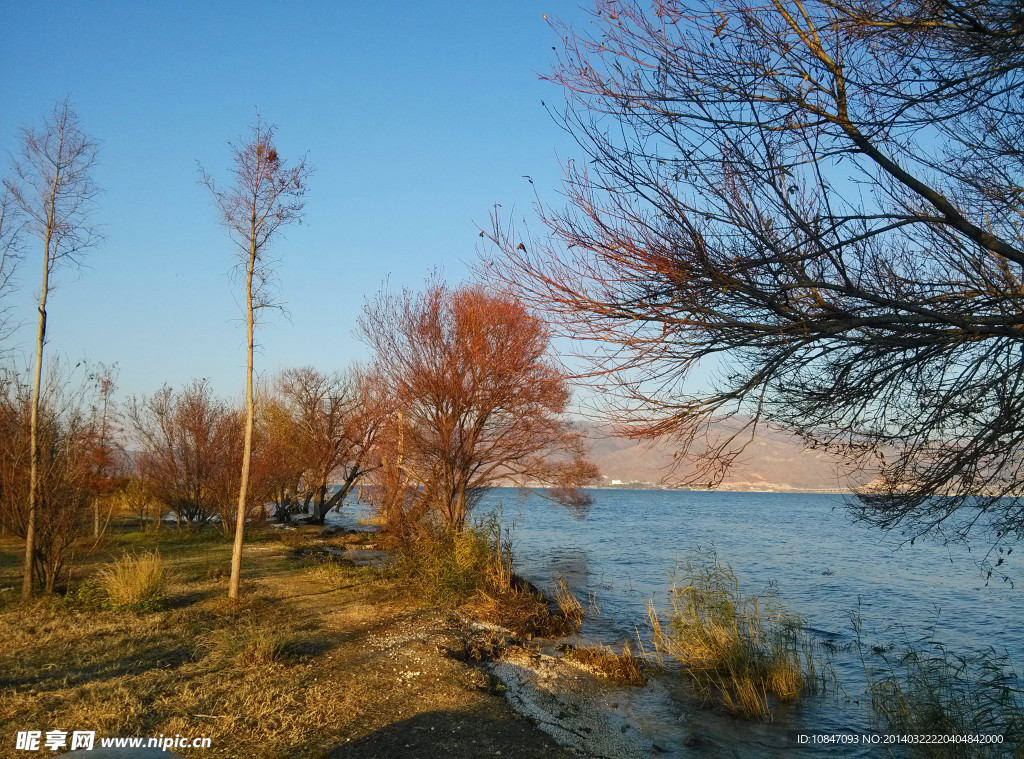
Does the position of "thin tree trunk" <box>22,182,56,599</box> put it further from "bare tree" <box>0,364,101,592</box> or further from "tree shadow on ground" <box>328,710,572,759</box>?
"tree shadow on ground" <box>328,710,572,759</box>

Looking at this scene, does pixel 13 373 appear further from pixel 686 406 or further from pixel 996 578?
pixel 996 578

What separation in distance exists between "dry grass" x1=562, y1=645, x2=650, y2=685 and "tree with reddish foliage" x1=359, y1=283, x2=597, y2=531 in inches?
234

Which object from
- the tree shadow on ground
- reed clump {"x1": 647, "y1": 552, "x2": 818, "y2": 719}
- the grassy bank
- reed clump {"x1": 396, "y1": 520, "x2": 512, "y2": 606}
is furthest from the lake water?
the grassy bank

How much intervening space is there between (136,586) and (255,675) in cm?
471

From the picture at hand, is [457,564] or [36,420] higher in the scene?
[36,420]

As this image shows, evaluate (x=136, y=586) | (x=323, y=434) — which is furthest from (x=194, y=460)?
(x=136, y=586)

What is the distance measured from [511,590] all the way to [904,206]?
1000 centimetres

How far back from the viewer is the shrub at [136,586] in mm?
10414

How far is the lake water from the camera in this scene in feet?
26.4

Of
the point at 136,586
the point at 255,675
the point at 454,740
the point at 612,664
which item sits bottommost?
the point at 612,664

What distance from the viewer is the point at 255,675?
23.7 feet

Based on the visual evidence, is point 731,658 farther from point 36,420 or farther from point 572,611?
point 36,420

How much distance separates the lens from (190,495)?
26.8 m

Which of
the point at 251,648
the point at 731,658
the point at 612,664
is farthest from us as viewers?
the point at 612,664
